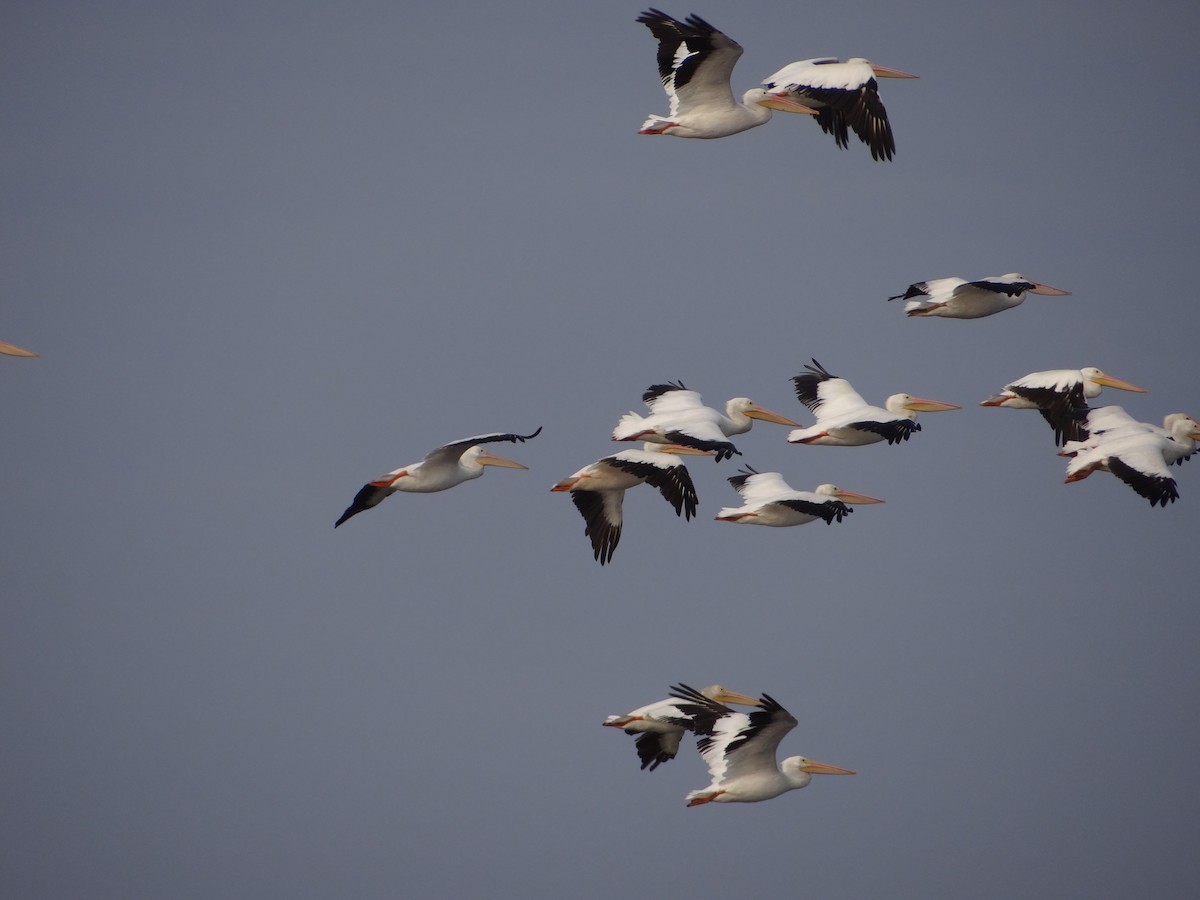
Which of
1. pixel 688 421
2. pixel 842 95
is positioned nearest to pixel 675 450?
pixel 688 421

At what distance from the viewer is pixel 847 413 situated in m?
18.7

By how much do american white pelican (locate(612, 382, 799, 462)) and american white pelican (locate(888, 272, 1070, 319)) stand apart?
5.53 feet

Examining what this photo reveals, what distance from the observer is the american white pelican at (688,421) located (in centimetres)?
1692

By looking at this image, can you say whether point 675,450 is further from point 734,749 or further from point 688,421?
point 734,749

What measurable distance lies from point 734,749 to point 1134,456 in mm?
4190

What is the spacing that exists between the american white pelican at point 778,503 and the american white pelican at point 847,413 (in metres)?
0.49

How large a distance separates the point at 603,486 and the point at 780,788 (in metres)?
3.10

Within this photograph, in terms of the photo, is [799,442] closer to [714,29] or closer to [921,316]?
[921,316]

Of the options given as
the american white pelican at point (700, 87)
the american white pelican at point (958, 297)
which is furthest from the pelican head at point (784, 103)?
the american white pelican at point (958, 297)

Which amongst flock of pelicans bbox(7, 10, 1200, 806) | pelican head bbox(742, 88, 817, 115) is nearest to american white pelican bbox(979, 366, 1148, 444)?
flock of pelicans bbox(7, 10, 1200, 806)

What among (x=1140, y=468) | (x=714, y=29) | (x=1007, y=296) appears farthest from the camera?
(x=1007, y=296)

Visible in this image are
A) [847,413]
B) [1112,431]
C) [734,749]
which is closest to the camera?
[734,749]

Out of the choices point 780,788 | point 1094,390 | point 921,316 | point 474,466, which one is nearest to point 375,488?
point 474,466

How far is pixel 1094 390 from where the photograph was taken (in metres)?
19.7
